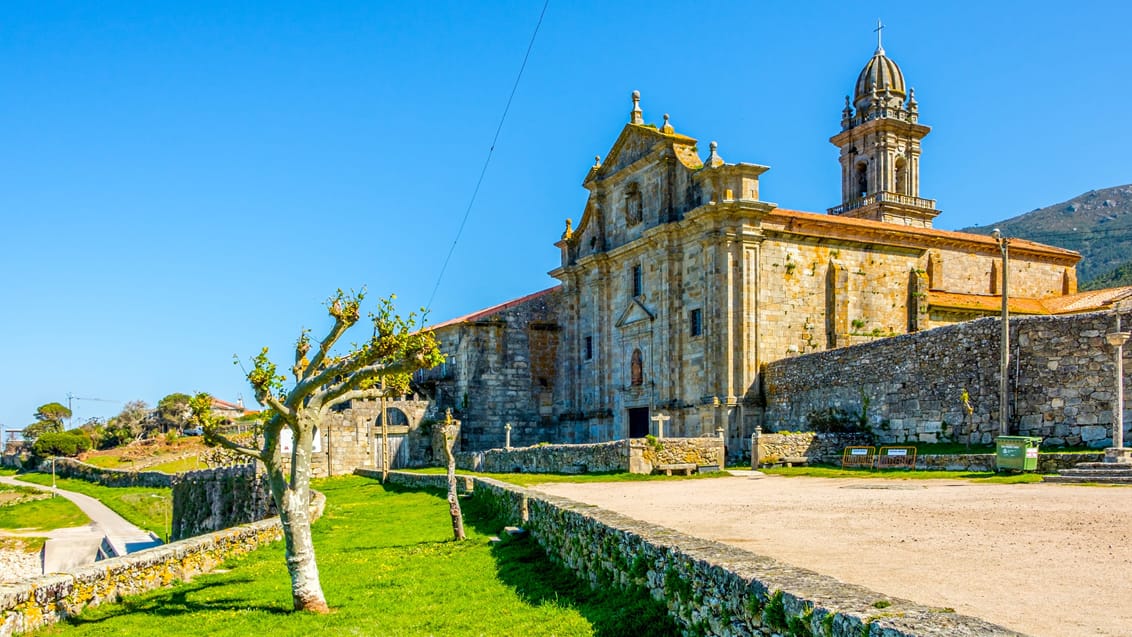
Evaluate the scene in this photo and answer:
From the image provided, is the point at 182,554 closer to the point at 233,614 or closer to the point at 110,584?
the point at 110,584

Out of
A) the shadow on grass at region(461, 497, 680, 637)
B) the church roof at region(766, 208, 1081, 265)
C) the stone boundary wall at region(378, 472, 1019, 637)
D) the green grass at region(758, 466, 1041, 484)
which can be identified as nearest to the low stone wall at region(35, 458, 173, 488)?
the church roof at region(766, 208, 1081, 265)

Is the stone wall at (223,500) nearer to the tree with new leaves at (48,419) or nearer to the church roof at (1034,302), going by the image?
the church roof at (1034,302)

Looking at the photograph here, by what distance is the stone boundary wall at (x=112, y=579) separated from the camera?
38.8ft

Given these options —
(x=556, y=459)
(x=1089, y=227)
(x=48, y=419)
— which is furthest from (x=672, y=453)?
(x=1089, y=227)

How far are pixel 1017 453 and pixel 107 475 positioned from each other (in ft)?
189

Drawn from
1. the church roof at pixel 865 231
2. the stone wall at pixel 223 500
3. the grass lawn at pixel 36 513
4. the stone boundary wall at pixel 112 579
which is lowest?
the grass lawn at pixel 36 513

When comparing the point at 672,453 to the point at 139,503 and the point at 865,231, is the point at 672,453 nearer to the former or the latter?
the point at 865,231

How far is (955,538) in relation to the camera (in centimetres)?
1084

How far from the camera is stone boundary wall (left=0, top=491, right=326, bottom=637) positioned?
1181 centimetres

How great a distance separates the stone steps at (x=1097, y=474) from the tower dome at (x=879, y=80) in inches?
1688

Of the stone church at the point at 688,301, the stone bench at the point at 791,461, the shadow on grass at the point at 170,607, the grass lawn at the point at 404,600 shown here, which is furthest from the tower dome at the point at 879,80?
the shadow on grass at the point at 170,607

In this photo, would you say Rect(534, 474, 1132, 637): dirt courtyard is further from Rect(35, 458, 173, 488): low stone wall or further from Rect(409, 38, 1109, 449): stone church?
Rect(35, 458, 173, 488): low stone wall

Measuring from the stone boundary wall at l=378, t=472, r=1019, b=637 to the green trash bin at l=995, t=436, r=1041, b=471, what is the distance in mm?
11909

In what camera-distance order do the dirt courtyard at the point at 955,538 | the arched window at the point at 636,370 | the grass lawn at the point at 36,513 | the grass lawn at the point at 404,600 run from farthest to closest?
the grass lawn at the point at 36,513 < the arched window at the point at 636,370 < the grass lawn at the point at 404,600 < the dirt courtyard at the point at 955,538
